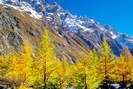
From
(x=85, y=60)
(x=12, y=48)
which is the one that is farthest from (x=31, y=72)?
(x=12, y=48)

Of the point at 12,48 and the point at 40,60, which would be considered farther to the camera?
the point at 12,48

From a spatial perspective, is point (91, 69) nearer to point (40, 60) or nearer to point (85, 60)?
point (85, 60)

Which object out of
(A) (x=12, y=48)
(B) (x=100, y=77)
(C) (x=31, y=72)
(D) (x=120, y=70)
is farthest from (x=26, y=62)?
(A) (x=12, y=48)

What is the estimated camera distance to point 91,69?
47938mm

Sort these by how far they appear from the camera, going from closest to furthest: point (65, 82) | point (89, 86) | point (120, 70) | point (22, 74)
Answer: point (22, 74) < point (89, 86) < point (120, 70) < point (65, 82)

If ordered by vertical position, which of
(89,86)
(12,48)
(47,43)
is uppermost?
(12,48)

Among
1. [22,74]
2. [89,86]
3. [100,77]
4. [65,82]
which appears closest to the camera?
[22,74]

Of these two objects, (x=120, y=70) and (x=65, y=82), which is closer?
(x=120, y=70)

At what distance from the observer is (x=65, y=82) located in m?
60.0

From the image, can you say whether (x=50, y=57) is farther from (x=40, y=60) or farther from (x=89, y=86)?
(x=89, y=86)

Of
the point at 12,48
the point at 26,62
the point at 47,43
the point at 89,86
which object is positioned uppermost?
the point at 12,48

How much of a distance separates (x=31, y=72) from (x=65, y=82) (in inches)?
647

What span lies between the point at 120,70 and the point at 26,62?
20.1m

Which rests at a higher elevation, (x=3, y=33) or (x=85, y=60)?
(x=3, y=33)
